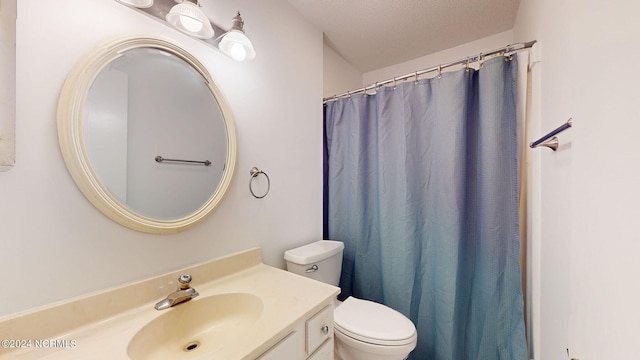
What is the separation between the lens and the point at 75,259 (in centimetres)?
72

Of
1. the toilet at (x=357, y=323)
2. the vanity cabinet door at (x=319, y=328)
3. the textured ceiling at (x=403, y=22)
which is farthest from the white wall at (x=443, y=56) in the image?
the vanity cabinet door at (x=319, y=328)

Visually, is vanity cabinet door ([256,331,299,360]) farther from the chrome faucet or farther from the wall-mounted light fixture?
the wall-mounted light fixture

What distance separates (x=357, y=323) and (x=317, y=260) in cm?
39

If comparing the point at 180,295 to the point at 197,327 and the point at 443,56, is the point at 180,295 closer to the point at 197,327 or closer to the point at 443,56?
the point at 197,327

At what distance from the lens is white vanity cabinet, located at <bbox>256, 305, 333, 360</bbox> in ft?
2.32

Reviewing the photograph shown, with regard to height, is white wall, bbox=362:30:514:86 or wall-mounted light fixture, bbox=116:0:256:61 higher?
white wall, bbox=362:30:514:86

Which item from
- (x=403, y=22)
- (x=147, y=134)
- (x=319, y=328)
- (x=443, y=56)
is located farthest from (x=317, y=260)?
(x=443, y=56)

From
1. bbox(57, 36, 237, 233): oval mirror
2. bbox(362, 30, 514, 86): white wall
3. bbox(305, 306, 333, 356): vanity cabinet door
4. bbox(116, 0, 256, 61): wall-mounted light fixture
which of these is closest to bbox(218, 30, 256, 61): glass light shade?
bbox(116, 0, 256, 61): wall-mounted light fixture

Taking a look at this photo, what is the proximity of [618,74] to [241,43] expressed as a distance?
1.21 meters

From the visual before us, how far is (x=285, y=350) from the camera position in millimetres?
723

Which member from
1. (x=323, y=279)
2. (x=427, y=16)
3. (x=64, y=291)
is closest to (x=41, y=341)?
(x=64, y=291)

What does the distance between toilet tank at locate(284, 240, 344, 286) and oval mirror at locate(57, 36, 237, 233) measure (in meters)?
0.59

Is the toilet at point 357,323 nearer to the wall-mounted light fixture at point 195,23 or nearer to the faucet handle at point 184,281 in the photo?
the faucet handle at point 184,281

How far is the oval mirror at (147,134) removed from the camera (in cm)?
73
